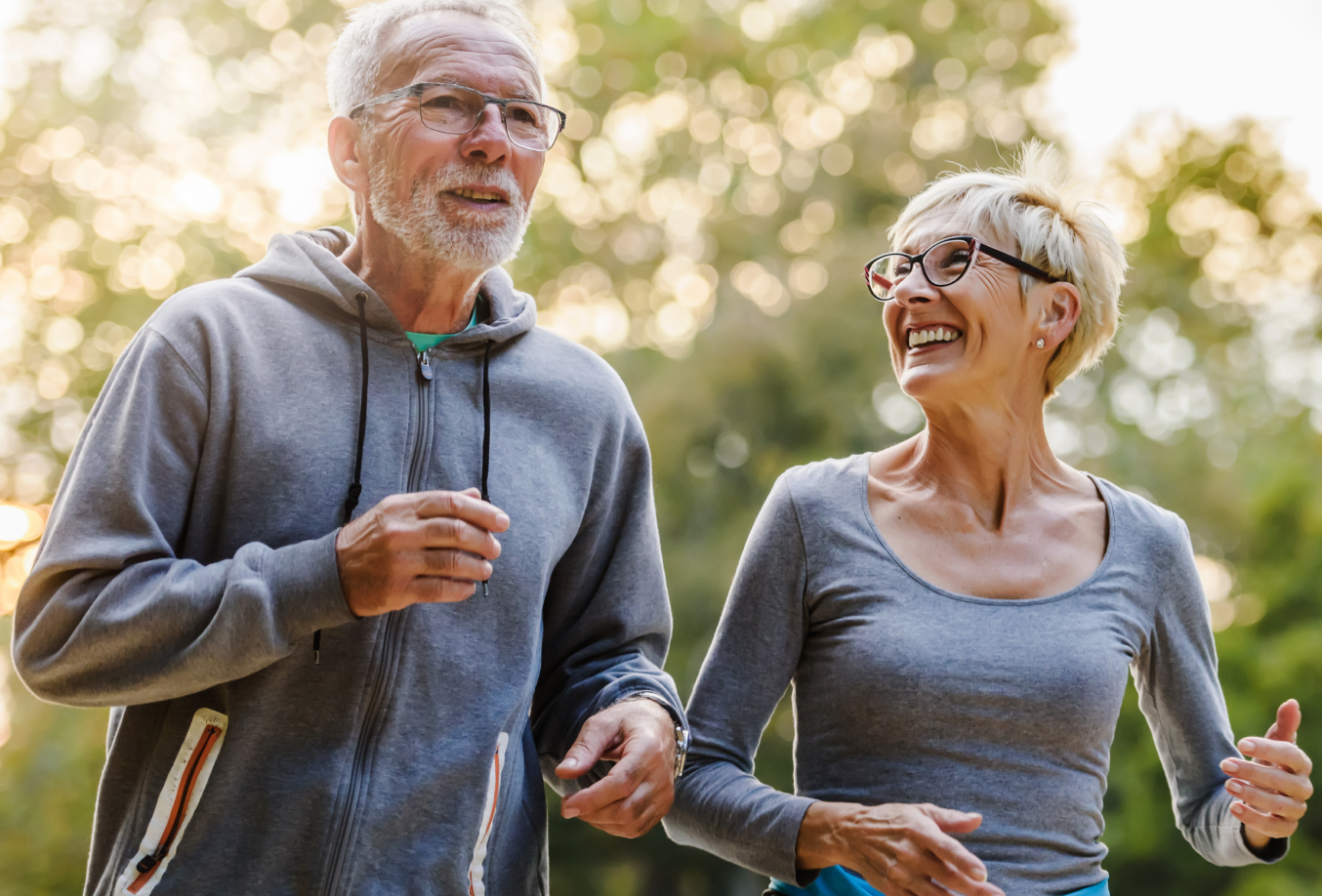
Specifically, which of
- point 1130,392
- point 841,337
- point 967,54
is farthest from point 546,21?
point 1130,392

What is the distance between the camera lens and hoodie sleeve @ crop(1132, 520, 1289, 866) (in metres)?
2.14

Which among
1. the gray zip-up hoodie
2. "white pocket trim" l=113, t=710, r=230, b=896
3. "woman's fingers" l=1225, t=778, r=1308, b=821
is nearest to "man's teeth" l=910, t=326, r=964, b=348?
the gray zip-up hoodie

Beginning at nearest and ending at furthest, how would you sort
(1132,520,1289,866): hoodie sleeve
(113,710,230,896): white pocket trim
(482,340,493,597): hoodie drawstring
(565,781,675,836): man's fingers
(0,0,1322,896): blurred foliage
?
(113,710,230,896): white pocket trim, (565,781,675,836): man's fingers, (482,340,493,597): hoodie drawstring, (1132,520,1289,866): hoodie sleeve, (0,0,1322,896): blurred foliage

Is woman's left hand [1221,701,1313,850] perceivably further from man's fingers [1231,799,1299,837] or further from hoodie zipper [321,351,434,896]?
hoodie zipper [321,351,434,896]

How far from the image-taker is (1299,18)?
9141 millimetres

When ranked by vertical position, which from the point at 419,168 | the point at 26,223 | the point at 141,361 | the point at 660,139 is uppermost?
the point at 660,139

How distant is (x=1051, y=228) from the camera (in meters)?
2.23

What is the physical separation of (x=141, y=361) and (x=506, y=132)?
63 cm

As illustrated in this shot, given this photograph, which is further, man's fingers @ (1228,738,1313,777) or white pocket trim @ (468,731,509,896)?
man's fingers @ (1228,738,1313,777)

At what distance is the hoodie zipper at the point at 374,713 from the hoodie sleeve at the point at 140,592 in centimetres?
18

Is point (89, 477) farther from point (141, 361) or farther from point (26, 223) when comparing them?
point (26, 223)

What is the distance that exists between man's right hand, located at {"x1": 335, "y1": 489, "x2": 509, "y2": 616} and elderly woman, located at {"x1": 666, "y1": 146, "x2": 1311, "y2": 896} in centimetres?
70

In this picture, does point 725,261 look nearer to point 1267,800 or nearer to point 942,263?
point 942,263

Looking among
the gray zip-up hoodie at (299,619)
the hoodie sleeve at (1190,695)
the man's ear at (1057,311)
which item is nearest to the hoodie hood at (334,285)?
the gray zip-up hoodie at (299,619)
